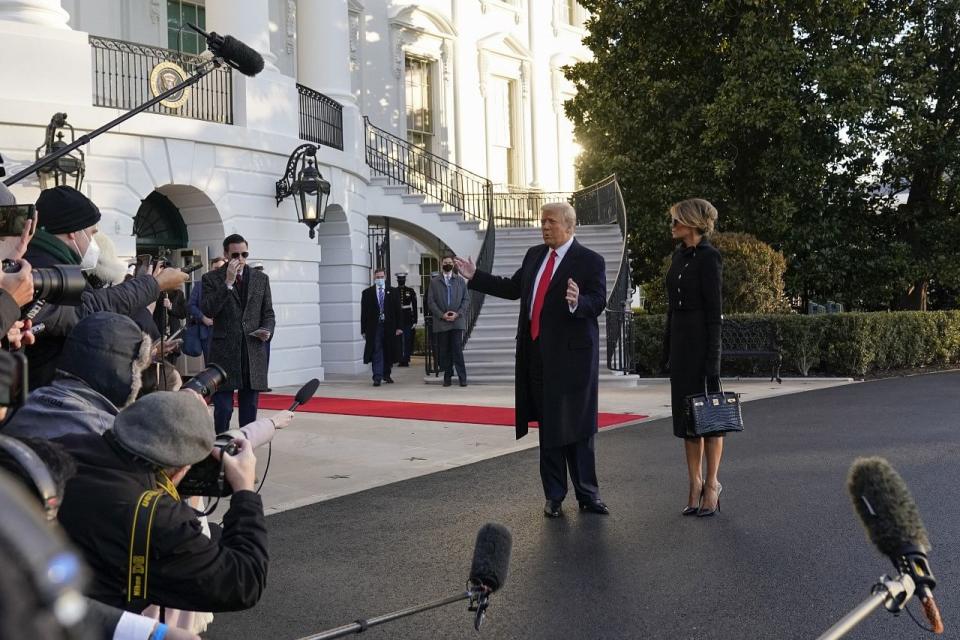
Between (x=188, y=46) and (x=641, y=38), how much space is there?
33.0ft

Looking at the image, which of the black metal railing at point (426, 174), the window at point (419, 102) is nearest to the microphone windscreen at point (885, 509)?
the black metal railing at point (426, 174)

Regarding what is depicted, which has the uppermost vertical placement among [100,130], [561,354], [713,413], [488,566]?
[100,130]

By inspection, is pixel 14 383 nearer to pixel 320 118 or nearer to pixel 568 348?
pixel 568 348

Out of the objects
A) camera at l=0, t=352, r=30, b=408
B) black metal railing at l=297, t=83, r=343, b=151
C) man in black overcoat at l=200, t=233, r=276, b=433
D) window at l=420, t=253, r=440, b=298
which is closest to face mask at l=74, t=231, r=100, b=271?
camera at l=0, t=352, r=30, b=408

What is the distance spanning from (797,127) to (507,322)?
7155 mm

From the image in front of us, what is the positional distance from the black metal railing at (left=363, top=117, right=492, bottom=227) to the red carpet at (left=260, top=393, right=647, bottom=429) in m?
9.78

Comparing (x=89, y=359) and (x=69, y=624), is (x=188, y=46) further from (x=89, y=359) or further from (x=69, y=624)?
(x=69, y=624)

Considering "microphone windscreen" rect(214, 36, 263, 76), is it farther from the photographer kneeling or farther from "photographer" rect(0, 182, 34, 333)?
the photographer kneeling

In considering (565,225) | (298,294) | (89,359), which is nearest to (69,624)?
(89,359)

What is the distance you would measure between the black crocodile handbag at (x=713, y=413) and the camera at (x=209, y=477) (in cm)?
401

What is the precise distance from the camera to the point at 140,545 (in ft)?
7.96

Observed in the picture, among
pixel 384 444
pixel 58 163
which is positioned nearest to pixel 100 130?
pixel 384 444

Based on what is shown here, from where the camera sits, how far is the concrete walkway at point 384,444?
802cm

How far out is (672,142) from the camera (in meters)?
22.2
